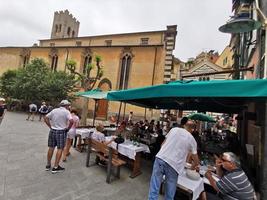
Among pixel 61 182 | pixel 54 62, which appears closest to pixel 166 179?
pixel 61 182

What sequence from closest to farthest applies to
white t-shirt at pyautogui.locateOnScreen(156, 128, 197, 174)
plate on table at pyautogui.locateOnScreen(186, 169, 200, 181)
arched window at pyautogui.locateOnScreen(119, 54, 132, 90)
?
white t-shirt at pyautogui.locateOnScreen(156, 128, 197, 174) → plate on table at pyautogui.locateOnScreen(186, 169, 200, 181) → arched window at pyautogui.locateOnScreen(119, 54, 132, 90)

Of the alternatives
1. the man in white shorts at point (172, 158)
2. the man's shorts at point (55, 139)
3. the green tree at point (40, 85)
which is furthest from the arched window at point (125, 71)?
the man in white shorts at point (172, 158)

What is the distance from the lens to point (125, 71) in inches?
814

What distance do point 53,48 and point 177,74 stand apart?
20479mm

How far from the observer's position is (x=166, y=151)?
3127 mm

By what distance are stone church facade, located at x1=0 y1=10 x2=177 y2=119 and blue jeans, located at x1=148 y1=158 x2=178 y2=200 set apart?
15.7 meters

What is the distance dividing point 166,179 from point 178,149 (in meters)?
0.59

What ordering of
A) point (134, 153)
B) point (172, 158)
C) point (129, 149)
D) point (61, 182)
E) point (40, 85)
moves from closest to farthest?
1. point (172, 158)
2. point (61, 182)
3. point (134, 153)
4. point (129, 149)
5. point (40, 85)

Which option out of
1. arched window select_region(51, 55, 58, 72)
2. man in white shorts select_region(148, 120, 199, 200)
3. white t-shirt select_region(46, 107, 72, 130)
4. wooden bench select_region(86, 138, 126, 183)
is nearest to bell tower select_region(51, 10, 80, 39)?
arched window select_region(51, 55, 58, 72)

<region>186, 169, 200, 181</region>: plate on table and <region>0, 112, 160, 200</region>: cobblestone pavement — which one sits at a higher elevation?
<region>186, 169, 200, 181</region>: plate on table

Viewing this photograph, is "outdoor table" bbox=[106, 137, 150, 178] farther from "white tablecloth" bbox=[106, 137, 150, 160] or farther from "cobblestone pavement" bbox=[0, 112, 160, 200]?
"cobblestone pavement" bbox=[0, 112, 160, 200]

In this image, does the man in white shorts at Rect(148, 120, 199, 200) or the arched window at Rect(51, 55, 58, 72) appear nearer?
the man in white shorts at Rect(148, 120, 199, 200)

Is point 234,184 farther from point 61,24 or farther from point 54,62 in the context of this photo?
point 61,24

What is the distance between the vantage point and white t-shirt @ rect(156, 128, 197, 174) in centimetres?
306
